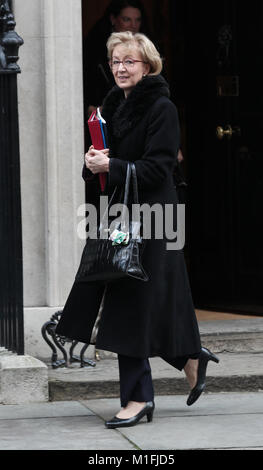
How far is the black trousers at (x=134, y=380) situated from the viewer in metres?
5.40

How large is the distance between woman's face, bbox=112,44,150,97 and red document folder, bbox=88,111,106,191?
0.21 meters

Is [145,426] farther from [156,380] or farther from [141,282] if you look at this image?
[156,380]

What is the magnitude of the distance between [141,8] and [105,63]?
18.0 inches

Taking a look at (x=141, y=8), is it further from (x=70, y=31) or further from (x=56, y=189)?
(x=56, y=189)

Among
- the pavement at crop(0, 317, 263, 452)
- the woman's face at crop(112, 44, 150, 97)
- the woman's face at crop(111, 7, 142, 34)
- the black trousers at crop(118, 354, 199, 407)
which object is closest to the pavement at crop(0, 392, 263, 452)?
the pavement at crop(0, 317, 263, 452)

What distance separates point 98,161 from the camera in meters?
5.36

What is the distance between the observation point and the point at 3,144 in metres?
6.40

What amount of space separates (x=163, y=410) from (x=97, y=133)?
1.52 m

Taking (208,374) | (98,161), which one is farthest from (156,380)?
(98,161)

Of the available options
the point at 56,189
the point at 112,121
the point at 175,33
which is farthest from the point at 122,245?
the point at 175,33

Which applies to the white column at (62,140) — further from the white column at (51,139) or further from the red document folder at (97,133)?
the red document folder at (97,133)

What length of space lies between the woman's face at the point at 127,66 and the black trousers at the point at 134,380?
1.31 metres

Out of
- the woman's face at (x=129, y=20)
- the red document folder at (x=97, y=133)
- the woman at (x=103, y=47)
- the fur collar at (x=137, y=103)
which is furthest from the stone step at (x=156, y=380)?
the woman's face at (x=129, y=20)

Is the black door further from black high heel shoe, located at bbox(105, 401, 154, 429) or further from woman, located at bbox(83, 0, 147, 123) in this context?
black high heel shoe, located at bbox(105, 401, 154, 429)
